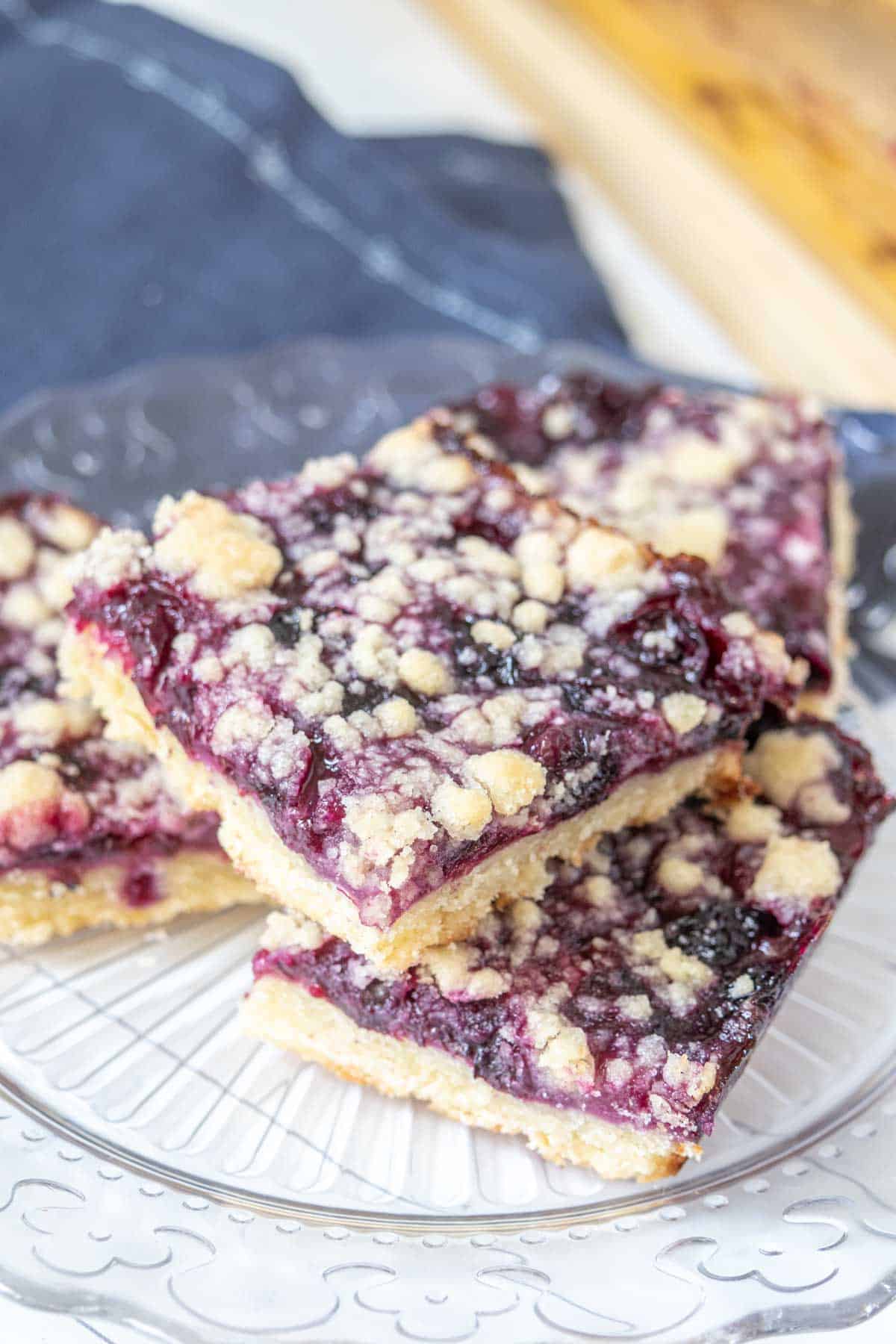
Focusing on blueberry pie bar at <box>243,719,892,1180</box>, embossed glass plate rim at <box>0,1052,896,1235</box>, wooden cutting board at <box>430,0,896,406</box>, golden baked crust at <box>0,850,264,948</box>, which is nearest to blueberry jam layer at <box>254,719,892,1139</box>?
blueberry pie bar at <box>243,719,892,1180</box>

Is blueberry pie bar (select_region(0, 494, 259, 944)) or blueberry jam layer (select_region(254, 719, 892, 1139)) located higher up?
blueberry jam layer (select_region(254, 719, 892, 1139))

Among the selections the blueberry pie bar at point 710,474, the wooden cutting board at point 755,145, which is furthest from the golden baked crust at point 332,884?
the wooden cutting board at point 755,145

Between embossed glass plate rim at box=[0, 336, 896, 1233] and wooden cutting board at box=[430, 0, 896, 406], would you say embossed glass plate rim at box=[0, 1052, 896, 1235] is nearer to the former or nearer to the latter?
embossed glass plate rim at box=[0, 336, 896, 1233]

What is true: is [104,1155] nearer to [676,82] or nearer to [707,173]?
[707,173]

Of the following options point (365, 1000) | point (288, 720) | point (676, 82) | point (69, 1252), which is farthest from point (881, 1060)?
point (676, 82)

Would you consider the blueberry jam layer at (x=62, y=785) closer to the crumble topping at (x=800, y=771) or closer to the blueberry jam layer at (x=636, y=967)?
the blueberry jam layer at (x=636, y=967)

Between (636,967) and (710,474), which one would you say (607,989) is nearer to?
(636,967)

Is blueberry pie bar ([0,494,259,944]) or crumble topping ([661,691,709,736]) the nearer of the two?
crumble topping ([661,691,709,736])
